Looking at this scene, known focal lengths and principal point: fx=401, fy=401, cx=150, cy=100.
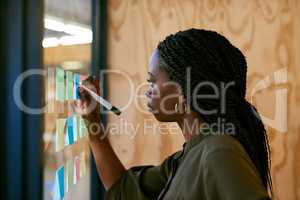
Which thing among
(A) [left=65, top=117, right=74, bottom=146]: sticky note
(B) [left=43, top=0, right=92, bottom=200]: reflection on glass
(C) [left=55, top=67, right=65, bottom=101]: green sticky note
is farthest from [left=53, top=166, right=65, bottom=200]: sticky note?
(C) [left=55, top=67, right=65, bottom=101]: green sticky note

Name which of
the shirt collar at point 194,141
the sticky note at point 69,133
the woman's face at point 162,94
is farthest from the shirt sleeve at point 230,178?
the sticky note at point 69,133

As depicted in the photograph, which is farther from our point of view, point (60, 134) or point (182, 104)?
point (60, 134)

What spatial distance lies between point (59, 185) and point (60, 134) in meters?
0.17

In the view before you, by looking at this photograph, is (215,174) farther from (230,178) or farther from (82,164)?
(82,164)

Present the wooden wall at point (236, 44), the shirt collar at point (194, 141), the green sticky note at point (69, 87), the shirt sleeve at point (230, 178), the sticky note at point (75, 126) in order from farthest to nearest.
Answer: the wooden wall at point (236, 44), the sticky note at point (75, 126), the green sticky note at point (69, 87), the shirt collar at point (194, 141), the shirt sleeve at point (230, 178)

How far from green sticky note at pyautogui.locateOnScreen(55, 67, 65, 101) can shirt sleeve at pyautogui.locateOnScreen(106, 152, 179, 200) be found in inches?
12.7

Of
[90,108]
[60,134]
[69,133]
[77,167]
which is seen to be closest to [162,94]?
[90,108]

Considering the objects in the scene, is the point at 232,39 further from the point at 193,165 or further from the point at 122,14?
the point at 193,165

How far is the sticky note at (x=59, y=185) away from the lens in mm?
1260

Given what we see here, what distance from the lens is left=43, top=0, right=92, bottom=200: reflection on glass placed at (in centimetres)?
116

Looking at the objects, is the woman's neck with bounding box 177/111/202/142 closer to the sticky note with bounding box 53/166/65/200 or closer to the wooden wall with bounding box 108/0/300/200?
the sticky note with bounding box 53/166/65/200

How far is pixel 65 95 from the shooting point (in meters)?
1.33

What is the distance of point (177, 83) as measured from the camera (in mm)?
874

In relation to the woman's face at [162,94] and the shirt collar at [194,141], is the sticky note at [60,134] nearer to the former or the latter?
the woman's face at [162,94]
